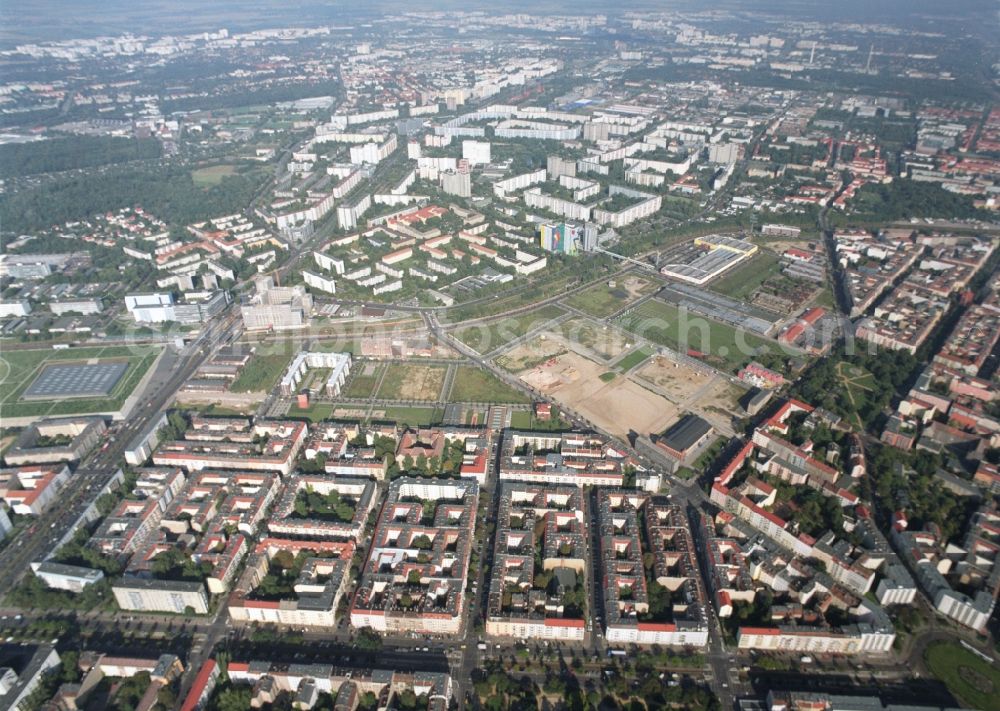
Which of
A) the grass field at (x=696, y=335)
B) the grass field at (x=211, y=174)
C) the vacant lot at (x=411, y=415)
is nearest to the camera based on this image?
the vacant lot at (x=411, y=415)

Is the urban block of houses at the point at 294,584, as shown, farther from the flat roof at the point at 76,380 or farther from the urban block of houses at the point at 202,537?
the flat roof at the point at 76,380

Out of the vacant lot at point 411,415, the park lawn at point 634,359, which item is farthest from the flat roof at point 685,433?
the vacant lot at point 411,415

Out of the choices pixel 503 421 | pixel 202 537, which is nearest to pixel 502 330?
pixel 503 421

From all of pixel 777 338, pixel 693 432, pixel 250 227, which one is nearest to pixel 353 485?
pixel 693 432

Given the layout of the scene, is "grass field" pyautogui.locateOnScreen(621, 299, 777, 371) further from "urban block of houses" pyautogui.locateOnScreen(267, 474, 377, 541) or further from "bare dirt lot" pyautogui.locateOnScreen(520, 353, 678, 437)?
"urban block of houses" pyautogui.locateOnScreen(267, 474, 377, 541)

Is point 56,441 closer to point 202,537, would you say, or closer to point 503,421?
point 202,537
